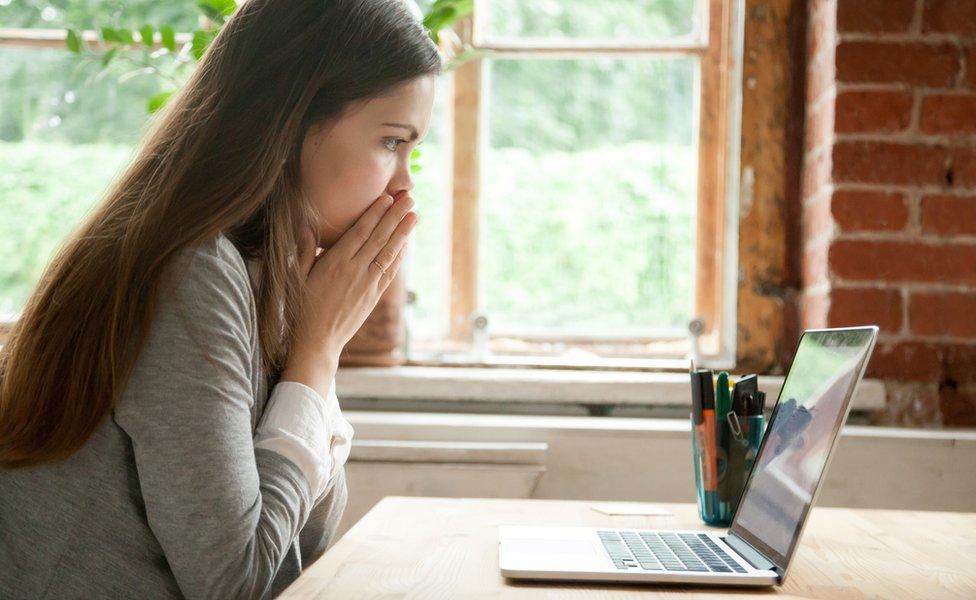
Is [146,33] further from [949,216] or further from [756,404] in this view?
[949,216]

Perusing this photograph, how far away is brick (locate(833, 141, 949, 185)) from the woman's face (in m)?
1.06

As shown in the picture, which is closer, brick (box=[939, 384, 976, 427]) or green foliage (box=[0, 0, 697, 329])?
A: brick (box=[939, 384, 976, 427])

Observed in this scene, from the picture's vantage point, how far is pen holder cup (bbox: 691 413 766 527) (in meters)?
1.29

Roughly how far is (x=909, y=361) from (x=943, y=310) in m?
0.12

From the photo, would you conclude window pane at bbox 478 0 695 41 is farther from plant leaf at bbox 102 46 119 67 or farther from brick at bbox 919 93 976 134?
plant leaf at bbox 102 46 119 67

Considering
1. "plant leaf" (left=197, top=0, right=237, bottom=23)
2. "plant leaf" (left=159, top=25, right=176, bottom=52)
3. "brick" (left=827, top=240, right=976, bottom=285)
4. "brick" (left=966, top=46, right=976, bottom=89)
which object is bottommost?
"brick" (left=827, top=240, right=976, bottom=285)

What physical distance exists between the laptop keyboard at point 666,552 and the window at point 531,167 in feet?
3.64

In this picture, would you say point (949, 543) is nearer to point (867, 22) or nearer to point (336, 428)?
point (336, 428)

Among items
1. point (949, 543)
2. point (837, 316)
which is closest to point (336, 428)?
point (949, 543)

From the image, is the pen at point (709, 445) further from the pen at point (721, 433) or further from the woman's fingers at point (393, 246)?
the woman's fingers at point (393, 246)

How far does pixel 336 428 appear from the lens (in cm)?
115

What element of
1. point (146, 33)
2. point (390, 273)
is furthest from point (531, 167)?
point (390, 273)

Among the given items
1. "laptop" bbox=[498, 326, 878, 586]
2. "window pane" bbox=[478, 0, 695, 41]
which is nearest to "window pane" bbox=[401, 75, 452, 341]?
"window pane" bbox=[478, 0, 695, 41]

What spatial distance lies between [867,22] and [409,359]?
1163 millimetres
